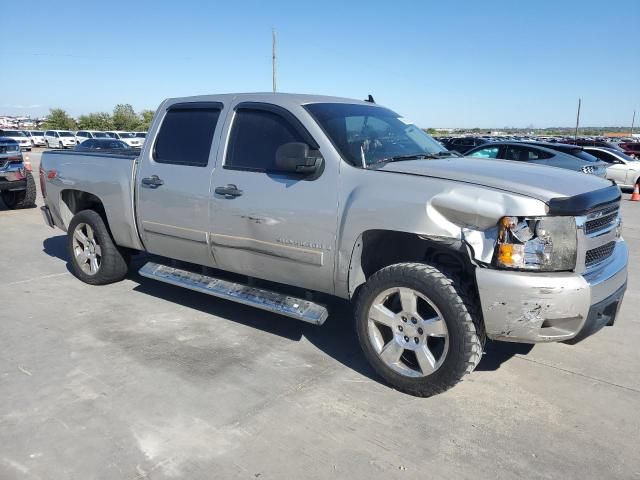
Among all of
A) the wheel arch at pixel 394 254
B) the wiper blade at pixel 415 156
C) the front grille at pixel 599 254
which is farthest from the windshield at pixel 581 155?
the wheel arch at pixel 394 254

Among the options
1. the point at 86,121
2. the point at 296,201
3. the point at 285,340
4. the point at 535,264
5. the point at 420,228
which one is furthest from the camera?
the point at 86,121

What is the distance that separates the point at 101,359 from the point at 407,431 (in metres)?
2.32

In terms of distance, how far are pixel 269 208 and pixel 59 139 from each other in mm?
44378

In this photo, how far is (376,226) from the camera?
3602 millimetres

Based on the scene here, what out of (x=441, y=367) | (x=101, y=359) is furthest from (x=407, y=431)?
(x=101, y=359)

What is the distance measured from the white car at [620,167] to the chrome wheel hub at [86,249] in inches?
606

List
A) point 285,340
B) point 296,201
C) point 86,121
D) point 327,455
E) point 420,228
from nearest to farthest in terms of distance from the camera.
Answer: point 327,455 → point 420,228 → point 296,201 → point 285,340 → point 86,121

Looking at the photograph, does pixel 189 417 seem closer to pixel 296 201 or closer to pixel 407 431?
pixel 407 431

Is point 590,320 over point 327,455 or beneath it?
over

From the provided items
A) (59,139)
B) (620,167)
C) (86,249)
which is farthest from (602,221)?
(59,139)

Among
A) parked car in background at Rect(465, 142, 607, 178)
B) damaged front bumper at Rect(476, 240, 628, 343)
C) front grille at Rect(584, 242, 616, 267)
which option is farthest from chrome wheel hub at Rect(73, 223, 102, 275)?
parked car in background at Rect(465, 142, 607, 178)

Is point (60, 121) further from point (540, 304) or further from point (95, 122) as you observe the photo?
point (540, 304)

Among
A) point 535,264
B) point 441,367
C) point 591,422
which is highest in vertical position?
point 535,264

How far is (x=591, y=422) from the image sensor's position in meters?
3.31
